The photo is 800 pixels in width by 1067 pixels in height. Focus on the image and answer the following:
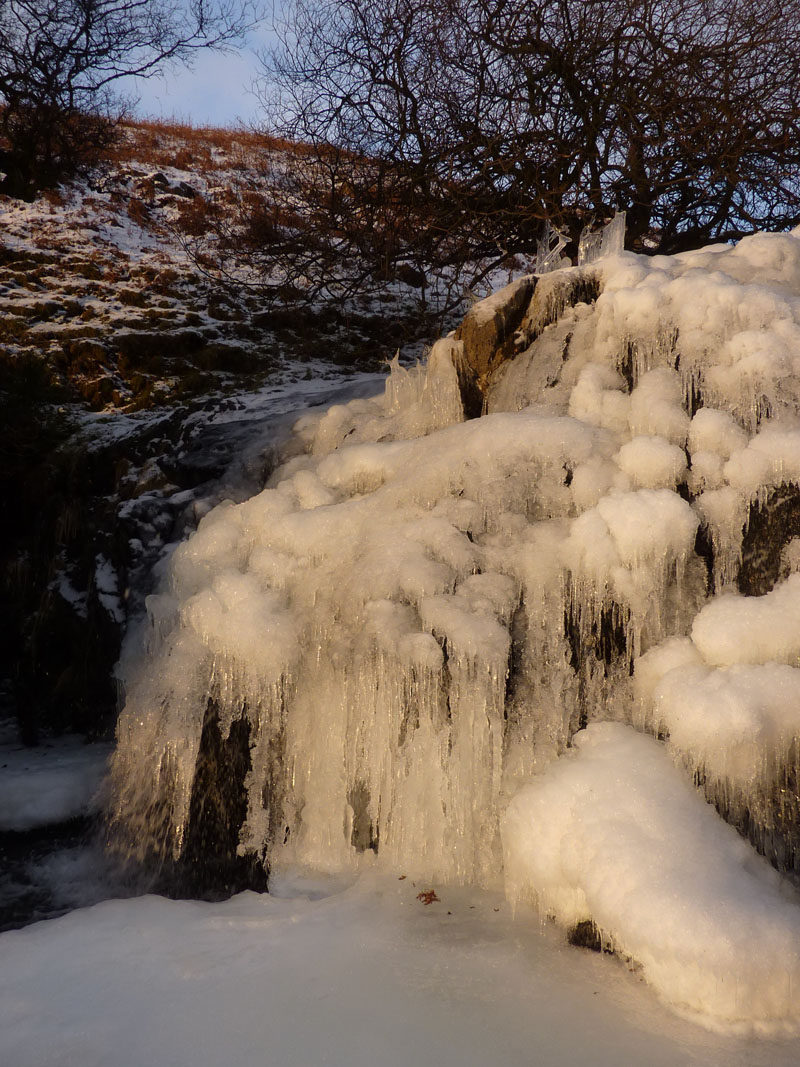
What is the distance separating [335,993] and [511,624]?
1.58m

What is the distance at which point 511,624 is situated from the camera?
3348 millimetres

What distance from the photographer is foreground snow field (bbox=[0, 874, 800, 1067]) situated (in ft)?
7.00

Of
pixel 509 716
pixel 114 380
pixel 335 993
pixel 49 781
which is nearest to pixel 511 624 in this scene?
pixel 509 716

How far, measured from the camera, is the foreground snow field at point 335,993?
2.13m

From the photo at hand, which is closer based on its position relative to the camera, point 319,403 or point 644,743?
point 644,743

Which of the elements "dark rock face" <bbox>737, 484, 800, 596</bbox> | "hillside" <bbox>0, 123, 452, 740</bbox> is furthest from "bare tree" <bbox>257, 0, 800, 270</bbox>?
"dark rock face" <bbox>737, 484, 800, 596</bbox>

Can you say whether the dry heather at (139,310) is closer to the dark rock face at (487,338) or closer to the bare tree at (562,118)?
the bare tree at (562,118)

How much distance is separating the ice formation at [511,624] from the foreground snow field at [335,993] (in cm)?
26

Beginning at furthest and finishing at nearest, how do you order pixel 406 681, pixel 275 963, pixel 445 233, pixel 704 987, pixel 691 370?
pixel 445 233 → pixel 691 370 → pixel 406 681 → pixel 275 963 → pixel 704 987

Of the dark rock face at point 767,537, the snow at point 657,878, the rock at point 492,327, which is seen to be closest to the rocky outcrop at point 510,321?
the rock at point 492,327

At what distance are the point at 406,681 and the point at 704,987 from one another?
4.97ft

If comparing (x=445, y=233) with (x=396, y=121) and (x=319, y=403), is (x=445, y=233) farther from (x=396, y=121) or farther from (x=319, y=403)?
(x=319, y=403)

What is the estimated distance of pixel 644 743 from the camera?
9.71 ft

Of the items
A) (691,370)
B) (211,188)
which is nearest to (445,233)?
(691,370)
